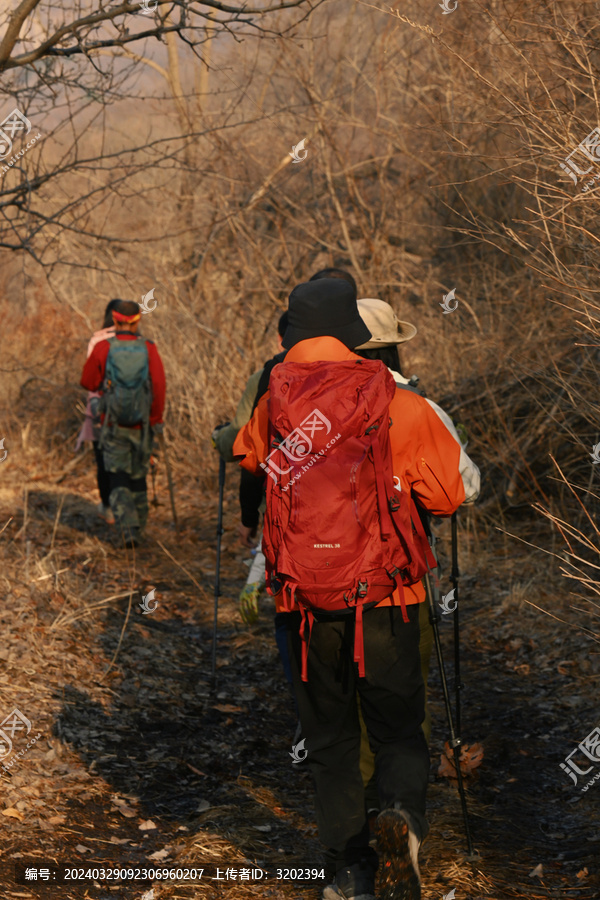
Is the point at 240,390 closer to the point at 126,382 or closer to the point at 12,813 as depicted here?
the point at 126,382

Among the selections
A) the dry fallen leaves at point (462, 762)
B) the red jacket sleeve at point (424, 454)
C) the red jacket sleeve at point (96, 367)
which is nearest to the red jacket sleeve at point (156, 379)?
the red jacket sleeve at point (96, 367)

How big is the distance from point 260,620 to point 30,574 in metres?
1.87

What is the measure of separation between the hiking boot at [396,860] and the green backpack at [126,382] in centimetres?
624

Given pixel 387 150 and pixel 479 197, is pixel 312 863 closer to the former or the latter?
pixel 479 197

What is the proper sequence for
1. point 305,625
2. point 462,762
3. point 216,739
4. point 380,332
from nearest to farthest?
1. point 305,625
2. point 380,332
3. point 462,762
4. point 216,739

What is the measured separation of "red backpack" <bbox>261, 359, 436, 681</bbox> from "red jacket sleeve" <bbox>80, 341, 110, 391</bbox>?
235 inches

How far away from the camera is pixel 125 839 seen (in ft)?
13.3

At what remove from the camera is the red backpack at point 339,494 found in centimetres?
303

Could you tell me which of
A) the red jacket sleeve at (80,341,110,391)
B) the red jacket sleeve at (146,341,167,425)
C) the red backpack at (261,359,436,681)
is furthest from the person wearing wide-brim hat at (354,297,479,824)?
the red jacket sleeve at (80,341,110,391)

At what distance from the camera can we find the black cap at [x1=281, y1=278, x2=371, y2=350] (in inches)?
128

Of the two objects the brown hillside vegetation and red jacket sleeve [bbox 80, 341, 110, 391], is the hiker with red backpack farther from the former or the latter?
red jacket sleeve [bbox 80, 341, 110, 391]

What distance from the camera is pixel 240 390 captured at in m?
11.9

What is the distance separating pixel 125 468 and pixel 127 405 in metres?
0.68

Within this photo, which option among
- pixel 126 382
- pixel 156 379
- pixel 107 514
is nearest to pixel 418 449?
pixel 126 382
